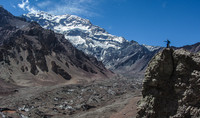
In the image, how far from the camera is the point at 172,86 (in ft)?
50.2

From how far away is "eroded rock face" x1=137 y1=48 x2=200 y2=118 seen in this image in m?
14.1

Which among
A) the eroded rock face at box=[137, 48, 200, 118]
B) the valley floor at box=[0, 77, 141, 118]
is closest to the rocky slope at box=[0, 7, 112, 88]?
the valley floor at box=[0, 77, 141, 118]

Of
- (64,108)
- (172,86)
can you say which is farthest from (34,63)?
(172,86)

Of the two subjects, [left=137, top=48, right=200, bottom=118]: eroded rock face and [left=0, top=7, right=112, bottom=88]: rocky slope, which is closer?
[left=137, top=48, right=200, bottom=118]: eroded rock face

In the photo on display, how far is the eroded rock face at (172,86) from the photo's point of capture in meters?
14.1

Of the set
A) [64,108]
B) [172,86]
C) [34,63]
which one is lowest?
[64,108]

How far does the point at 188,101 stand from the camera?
46.2ft

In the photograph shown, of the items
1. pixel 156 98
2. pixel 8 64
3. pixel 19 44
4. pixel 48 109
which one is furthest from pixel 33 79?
pixel 156 98

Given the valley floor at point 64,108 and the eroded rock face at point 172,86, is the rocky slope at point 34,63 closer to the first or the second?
the valley floor at point 64,108

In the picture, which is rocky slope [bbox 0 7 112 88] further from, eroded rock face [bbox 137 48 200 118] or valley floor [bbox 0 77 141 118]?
eroded rock face [bbox 137 48 200 118]

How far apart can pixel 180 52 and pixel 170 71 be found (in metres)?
1.54

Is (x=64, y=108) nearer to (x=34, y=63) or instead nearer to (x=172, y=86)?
(x=172, y=86)

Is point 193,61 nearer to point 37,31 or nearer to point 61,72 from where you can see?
point 61,72

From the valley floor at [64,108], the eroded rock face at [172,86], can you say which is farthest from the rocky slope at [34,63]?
the eroded rock face at [172,86]
